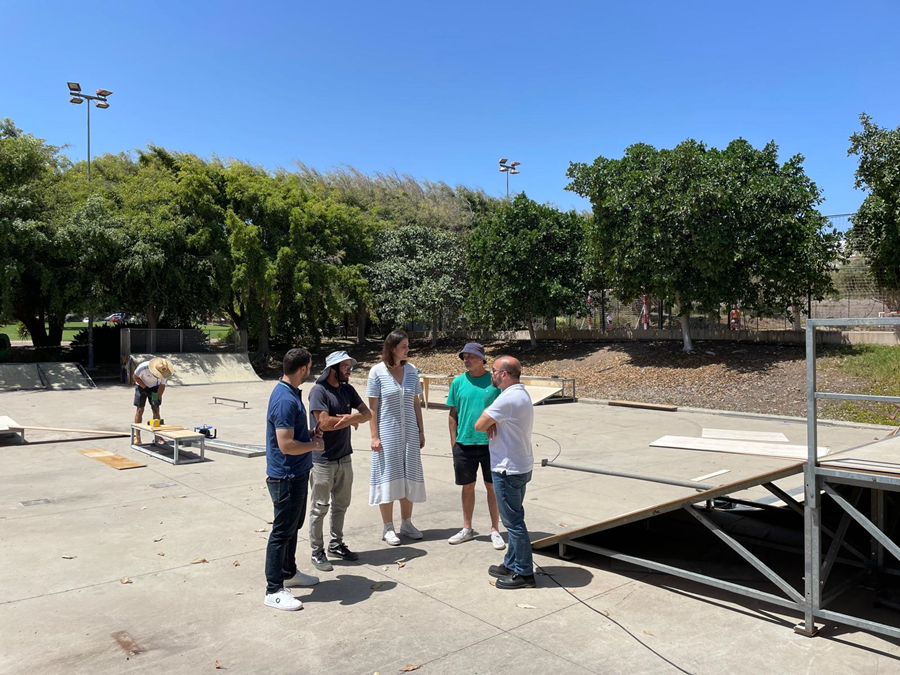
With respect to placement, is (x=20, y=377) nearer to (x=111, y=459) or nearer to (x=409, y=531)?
(x=111, y=459)

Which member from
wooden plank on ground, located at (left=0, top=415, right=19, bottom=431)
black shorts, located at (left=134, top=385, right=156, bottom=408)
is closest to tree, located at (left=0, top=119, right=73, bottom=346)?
wooden plank on ground, located at (left=0, top=415, right=19, bottom=431)

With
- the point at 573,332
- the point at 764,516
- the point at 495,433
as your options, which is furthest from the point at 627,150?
the point at 495,433

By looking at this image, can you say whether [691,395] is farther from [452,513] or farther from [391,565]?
[391,565]

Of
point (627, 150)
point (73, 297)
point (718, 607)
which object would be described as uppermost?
point (627, 150)

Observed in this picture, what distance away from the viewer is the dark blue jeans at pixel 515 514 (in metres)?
4.83

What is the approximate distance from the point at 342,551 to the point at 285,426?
158cm

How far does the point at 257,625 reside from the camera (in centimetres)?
428

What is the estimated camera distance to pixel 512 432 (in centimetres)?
483

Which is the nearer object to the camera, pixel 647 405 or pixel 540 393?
pixel 647 405

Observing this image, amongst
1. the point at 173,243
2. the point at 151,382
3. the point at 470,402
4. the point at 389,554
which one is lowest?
the point at 389,554

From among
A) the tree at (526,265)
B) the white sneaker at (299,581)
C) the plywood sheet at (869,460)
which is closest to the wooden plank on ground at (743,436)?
the plywood sheet at (869,460)

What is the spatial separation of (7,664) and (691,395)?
55.5 ft

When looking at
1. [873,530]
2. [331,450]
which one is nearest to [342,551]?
[331,450]

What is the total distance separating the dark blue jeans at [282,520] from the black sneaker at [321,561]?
632 mm
